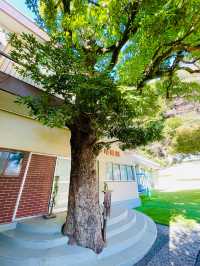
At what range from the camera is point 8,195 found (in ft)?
21.5

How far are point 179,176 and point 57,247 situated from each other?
1167 inches

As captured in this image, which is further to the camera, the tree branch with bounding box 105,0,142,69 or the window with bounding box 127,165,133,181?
the window with bounding box 127,165,133,181

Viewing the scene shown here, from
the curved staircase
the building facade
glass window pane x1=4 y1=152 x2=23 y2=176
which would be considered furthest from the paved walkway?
glass window pane x1=4 y1=152 x2=23 y2=176

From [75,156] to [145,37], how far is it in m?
3.86

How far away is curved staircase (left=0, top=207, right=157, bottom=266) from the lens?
455 centimetres

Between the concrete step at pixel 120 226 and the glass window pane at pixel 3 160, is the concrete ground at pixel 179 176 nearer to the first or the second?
the concrete step at pixel 120 226

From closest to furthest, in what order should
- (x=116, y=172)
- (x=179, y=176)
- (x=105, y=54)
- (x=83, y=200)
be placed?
(x=83, y=200)
(x=105, y=54)
(x=116, y=172)
(x=179, y=176)

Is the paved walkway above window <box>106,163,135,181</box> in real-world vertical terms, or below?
below

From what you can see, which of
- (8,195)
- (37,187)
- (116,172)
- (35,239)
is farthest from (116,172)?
(35,239)

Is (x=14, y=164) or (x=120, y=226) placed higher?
(x=14, y=164)

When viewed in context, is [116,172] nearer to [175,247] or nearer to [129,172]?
[129,172]

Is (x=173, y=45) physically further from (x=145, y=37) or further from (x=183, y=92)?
(x=183, y=92)

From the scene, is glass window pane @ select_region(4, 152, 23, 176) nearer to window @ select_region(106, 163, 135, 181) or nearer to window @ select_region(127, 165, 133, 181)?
window @ select_region(106, 163, 135, 181)

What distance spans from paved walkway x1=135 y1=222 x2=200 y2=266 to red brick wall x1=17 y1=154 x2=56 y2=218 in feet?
14.6
